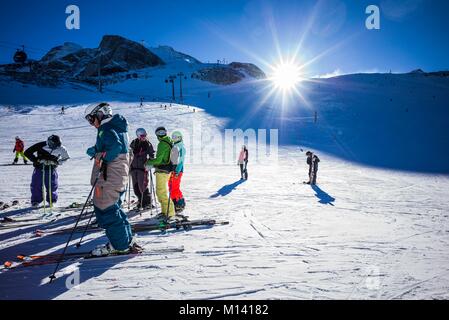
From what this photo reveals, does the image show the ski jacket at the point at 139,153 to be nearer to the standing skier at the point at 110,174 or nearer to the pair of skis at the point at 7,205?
the standing skier at the point at 110,174

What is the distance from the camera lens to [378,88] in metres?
54.4

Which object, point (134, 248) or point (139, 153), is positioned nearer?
point (134, 248)

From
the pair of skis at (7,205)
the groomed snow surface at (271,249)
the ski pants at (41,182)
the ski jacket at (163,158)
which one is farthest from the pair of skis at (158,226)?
the pair of skis at (7,205)

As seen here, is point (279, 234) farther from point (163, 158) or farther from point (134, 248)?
point (163, 158)

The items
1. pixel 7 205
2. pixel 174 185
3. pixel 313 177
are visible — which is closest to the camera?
pixel 174 185

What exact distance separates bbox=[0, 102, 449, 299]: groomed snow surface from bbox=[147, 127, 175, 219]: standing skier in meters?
0.82

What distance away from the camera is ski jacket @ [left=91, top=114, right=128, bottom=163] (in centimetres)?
425

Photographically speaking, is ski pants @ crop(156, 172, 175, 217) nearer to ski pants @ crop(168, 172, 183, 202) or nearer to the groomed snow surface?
ski pants @ crop(168, 172, 183, 202)

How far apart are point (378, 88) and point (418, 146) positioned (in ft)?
108

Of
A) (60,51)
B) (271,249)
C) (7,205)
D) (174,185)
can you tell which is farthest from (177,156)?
(60,51)

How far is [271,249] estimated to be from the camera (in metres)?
5.01

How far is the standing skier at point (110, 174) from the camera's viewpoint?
4.25 metres

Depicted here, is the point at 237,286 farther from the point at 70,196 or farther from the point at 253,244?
the point at 70,196

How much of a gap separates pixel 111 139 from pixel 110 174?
0.51 meters
